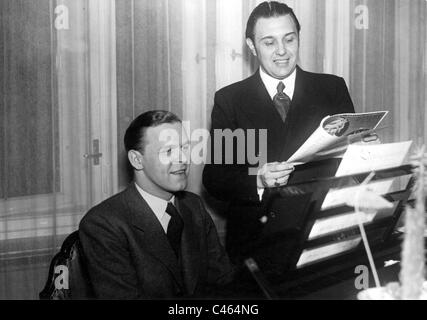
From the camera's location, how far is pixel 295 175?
77.2 inches

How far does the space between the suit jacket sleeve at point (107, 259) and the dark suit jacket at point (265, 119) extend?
546mm

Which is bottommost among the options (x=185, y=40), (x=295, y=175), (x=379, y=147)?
(x=295, y=175)

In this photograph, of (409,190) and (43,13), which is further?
(43,13)

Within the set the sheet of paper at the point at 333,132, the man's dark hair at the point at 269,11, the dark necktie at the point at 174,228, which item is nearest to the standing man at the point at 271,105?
the man's dark hair at the point at 269,11

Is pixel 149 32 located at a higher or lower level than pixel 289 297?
higher

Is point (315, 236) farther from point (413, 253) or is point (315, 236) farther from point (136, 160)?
point (136, 160)

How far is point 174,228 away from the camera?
5.35 feet

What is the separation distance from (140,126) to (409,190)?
0.84m

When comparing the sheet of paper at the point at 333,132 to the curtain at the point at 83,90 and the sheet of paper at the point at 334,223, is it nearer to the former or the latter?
the sheet of paper at the point at 334,223

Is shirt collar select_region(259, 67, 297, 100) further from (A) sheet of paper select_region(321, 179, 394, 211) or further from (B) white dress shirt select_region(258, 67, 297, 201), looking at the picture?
(A) sheet of paper select_region(321, 179, 394, 211)

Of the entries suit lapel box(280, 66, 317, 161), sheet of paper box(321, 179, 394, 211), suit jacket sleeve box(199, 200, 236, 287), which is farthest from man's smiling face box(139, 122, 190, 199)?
sheet of paper box(321, 179, 394, 211)

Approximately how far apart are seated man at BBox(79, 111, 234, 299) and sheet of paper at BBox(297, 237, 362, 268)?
0.41m
